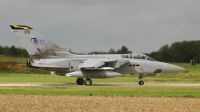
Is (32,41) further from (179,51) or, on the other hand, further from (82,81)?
(179,51)

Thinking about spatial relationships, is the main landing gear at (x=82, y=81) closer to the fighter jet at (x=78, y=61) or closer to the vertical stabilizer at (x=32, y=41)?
the fighter jet at (x=78, y=61)

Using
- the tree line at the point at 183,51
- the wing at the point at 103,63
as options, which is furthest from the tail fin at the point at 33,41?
the tree line at the point at 183,51

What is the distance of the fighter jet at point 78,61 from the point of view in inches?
1502

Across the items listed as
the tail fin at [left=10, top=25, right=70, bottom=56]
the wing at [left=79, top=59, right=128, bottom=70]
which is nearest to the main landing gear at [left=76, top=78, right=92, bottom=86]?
the wing at [left=79, top=59, right=128, bottom=70]

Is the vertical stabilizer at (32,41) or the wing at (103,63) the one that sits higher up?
the vertical stabilizer at (32,41)

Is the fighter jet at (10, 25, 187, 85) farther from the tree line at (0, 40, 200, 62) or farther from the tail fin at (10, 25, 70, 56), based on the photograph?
the tree line at (0, 40, 200, 62)

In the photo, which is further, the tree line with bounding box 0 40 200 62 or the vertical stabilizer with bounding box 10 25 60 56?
the tree line with bounding box 0 40 200 62

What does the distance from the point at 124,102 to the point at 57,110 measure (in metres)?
4.04

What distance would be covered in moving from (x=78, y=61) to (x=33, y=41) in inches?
140

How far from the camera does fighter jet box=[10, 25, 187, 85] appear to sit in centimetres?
3816

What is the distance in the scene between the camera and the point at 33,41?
3856 centimetres

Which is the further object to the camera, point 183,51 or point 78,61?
point 183,51

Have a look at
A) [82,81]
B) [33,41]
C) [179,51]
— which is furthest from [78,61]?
[179,51]

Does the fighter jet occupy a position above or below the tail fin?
below
